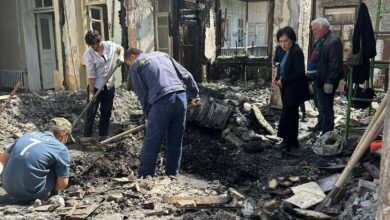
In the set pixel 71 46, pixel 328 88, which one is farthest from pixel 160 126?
pixel 71 46

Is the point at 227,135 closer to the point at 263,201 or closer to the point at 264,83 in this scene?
the point at 263,201

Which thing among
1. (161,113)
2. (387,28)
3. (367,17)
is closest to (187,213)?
(161,113)

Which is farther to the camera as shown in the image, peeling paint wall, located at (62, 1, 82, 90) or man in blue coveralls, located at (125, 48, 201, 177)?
peeling paint wall, located at (62, 1, 82, 90)

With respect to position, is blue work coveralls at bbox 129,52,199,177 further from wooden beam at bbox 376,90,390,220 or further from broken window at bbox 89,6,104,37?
broken window at bbox 89,6,104,37

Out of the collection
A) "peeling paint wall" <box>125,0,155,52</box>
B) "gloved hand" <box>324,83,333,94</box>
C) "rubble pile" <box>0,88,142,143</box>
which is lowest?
"rubble pile" <box>0,88,142,143</box>

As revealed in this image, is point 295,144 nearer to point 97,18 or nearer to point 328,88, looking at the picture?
point 328,88

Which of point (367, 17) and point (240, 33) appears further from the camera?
point (240, 33)

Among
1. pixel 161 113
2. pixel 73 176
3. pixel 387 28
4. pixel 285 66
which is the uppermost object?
pixel 387 28

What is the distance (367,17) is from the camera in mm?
5324

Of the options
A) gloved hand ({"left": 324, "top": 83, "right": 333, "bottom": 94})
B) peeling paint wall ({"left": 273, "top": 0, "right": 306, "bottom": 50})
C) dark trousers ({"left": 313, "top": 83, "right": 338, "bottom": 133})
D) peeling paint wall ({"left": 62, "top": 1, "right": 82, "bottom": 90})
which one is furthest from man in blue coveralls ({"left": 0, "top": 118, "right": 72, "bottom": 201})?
peeling paint wall ({"left": 62, "top": 1, "right": 82, "bottom": 90})

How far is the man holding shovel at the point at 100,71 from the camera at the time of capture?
6.17 meters

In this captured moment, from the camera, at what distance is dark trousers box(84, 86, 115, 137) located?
6.48 m

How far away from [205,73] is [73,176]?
9.29 meters

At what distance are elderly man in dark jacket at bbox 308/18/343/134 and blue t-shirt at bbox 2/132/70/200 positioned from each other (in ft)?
12.9
